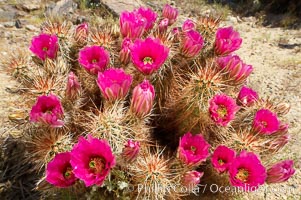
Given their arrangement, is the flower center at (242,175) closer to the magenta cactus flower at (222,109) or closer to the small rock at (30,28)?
the magenta cactus flower at (222,109)

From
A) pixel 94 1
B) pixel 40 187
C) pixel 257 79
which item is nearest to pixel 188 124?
pixel 40 187

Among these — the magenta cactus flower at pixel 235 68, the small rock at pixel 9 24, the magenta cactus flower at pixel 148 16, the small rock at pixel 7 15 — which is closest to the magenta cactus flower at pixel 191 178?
the magenta cactus flower at pixel 235 68

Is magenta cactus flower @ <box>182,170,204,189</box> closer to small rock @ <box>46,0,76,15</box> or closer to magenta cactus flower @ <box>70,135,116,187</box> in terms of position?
magenta cactus flower @ <box>70,135,116,187</box>

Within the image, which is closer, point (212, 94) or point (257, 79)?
point (212, 94)

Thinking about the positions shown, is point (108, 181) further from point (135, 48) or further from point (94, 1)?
point (94, 1)

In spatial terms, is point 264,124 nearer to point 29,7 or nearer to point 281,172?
point 281,172

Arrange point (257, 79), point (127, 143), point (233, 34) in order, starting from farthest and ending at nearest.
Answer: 1. point (257, 79)
2. point (233, 34)
3. point (127, 143)
